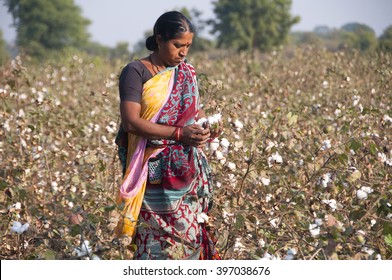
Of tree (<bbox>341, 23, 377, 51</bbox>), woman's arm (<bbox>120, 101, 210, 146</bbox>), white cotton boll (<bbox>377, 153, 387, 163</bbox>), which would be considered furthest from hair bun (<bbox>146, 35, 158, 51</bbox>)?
tree (<bbox>341, 23, 377, 51</bbox>)

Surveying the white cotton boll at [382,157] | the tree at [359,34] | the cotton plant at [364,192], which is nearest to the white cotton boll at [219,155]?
the cotton plant at [364,192]

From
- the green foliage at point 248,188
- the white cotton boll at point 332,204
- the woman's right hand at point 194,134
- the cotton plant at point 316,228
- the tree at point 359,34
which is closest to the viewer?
the cotton plant at point 316,228

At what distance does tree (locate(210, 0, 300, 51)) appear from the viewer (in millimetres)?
42078

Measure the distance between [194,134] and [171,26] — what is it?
0.37m

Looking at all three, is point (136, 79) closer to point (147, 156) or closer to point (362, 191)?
point (147, 156)

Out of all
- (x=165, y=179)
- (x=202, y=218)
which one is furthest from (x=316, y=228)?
(x=165, y=179)

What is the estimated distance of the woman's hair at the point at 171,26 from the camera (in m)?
2.34

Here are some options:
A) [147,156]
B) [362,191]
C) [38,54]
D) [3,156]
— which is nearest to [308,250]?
[362,191]

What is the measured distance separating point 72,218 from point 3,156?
1.71 m

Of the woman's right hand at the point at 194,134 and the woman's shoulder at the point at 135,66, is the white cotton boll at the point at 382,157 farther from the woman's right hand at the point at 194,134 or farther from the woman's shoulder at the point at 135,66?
the woman's shoulder at the point at 135,66

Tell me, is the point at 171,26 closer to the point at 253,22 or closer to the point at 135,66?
the point at 135,66

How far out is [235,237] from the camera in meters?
2.66

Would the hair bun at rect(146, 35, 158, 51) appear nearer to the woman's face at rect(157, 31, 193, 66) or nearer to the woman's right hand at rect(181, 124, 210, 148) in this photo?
the woman's face at rect(157, 31, 193, 66)

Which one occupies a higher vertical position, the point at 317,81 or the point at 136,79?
the point at 136,79
